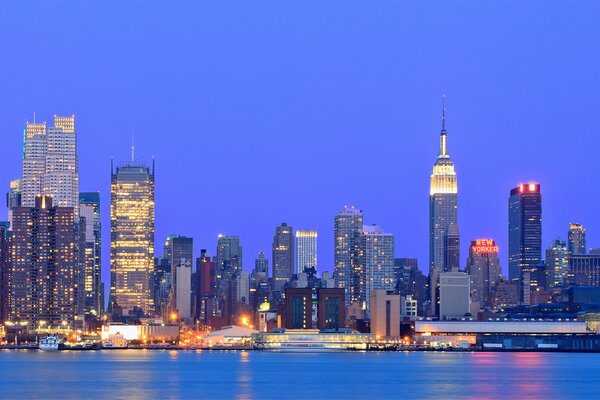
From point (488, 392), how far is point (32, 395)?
45007 millimetres

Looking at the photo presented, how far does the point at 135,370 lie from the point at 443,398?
6601cm

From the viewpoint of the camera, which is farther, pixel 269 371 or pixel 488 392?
pixel 269 371

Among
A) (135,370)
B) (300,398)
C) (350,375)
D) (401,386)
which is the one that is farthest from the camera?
(135,370)

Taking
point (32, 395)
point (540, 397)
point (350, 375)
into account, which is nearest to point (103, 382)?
point (32, 395)

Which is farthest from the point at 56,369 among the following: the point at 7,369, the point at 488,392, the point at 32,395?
the point at 488,392

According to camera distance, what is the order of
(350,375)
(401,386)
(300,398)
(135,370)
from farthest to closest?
(135,370) < (350,375) < (401,386) < (300,398)

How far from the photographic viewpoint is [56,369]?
19675cm

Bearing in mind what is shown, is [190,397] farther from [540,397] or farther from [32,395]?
[540,397]

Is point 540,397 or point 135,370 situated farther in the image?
point 135,370

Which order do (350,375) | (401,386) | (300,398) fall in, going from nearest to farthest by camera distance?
(300,398), (401,386), (350,375)

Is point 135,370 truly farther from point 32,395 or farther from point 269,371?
point 32,395

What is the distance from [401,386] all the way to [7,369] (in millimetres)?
65011

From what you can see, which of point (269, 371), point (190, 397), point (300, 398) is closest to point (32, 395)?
point (190, 397)

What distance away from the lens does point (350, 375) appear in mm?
182125
